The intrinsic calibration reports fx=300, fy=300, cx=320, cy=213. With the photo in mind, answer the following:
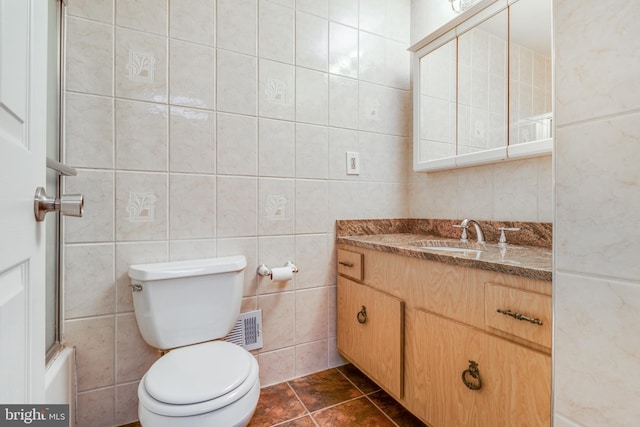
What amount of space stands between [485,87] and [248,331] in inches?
66.4

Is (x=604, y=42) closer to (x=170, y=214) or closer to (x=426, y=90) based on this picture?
(x=426, y=90)

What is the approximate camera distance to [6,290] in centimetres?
39

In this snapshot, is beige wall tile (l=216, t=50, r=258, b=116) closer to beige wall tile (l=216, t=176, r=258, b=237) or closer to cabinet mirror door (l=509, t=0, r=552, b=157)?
beige wall tile (l=216, t=176, r=258, b=237)

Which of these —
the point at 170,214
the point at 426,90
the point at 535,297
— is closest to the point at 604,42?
the point at 535,297

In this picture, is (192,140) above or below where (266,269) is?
above

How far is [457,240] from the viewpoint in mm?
1582

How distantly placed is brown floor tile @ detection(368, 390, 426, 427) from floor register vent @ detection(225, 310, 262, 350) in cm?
63

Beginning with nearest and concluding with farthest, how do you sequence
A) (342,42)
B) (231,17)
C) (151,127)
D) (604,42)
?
(604,42) → (151,127) → (231,17) → (342,42)

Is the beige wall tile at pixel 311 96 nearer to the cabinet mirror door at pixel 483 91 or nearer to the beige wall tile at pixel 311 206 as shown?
the beige wall tile at pixel 311 206

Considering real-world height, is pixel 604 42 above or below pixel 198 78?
below

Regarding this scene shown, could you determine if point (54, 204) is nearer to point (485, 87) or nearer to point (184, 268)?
point (184, 268)

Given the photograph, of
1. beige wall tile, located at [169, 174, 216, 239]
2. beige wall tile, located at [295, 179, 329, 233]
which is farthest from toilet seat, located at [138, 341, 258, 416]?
beige wall tile, located at [295, 179, 329, 233]

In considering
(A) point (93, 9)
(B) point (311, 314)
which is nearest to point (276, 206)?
(B) point (311, 314)

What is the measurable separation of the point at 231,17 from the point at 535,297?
167 centimetres
